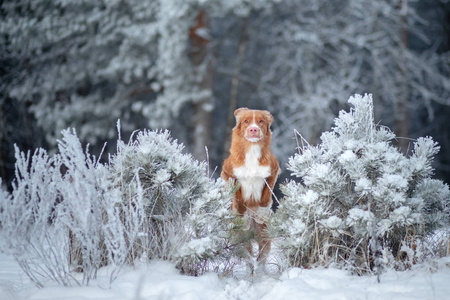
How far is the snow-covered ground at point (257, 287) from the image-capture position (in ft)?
8.93

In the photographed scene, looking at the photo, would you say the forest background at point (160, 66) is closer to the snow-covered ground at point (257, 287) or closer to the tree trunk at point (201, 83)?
the tree trunk at point (201, 83)

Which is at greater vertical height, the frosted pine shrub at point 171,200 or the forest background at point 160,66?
the forest background at point 160,66

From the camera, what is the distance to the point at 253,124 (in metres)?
3.95

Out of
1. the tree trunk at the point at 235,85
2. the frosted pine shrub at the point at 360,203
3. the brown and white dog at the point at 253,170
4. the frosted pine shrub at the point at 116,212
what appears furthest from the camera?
the tree trunk at the point at 235,85

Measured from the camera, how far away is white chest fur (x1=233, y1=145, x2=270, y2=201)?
158 inches

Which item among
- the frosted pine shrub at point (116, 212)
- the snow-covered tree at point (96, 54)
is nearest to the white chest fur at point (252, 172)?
the frosted pine shrub at point (116, 212)

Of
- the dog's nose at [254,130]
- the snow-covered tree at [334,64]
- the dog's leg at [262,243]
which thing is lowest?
the dog's leg at [262,243]

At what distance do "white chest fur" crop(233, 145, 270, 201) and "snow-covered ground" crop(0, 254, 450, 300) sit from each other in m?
0.99

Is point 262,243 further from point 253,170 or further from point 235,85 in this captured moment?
point 235,85

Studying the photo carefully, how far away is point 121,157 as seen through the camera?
3547 mm

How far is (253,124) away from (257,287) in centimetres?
148

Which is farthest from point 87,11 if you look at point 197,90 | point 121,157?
point 121,157

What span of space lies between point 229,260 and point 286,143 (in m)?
8.13

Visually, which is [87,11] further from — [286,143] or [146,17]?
[286,143]
